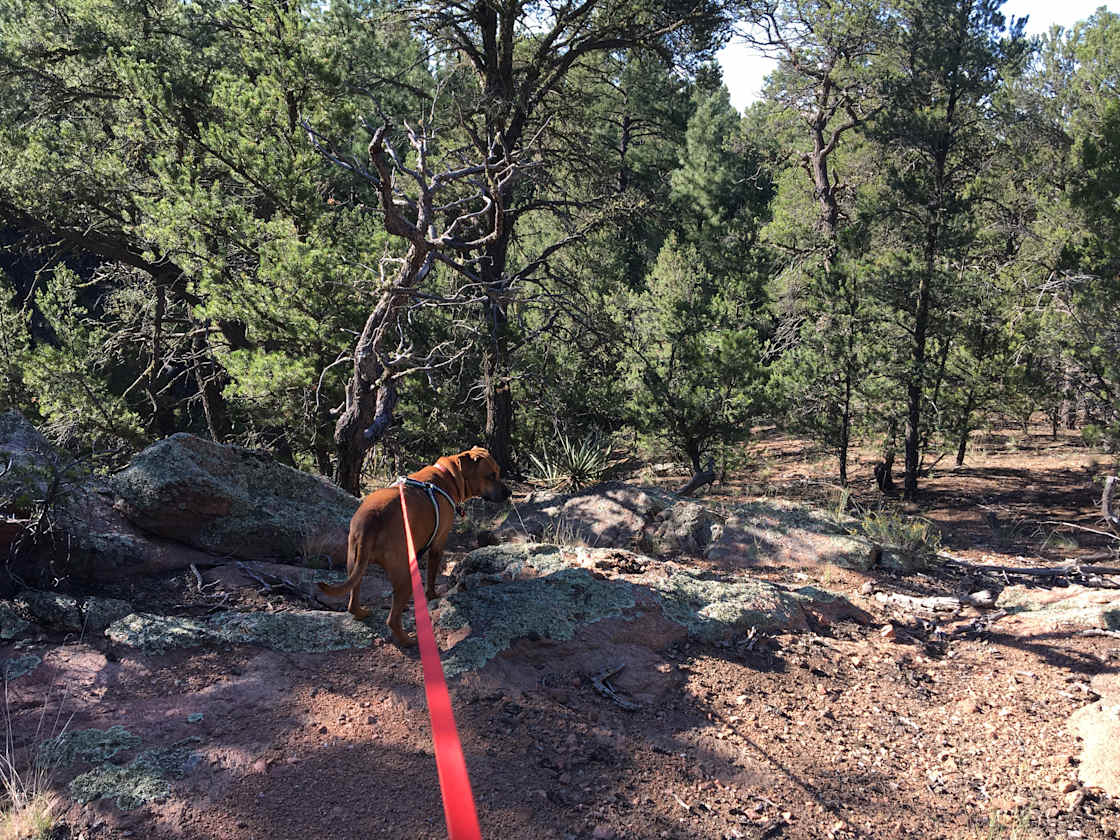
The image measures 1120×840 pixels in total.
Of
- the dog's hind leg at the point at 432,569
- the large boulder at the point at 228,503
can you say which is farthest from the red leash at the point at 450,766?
the large boulder at the point at 228,503

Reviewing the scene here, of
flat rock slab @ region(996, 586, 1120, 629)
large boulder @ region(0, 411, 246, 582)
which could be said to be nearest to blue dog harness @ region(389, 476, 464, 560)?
large boulder @ region(0, 411, 246, 582)

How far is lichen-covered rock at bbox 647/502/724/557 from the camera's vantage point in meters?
7.19

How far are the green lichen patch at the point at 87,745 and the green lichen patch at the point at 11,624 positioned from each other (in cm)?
96

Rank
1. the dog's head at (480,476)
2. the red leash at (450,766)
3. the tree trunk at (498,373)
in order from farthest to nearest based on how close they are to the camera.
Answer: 1. the tree trunk at (498,373)
2. the dog's head at (480,476)
3. the red leash at (450,766)

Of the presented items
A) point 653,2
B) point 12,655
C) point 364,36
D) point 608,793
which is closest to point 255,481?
point 12,655

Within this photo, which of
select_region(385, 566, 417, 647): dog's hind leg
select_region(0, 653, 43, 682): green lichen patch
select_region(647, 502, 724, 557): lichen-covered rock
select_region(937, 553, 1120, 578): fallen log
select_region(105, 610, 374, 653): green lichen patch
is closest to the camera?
select_region(0, 653, 43, 682): green lichen patch

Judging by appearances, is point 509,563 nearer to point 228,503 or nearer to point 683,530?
point 228,503

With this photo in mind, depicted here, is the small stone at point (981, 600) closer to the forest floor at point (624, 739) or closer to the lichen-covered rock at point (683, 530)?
the forest floor at point (624, 739)

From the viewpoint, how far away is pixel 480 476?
470 centimetres

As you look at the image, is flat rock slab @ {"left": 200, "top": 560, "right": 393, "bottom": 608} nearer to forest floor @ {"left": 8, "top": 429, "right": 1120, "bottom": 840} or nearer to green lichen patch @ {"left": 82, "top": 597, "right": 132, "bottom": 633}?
forest floor @ {"left": 8, "top": 429, "right": 1120, "bottom": 840}

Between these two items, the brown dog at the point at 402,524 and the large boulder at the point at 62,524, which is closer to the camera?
the brown dog at the point at 402,524

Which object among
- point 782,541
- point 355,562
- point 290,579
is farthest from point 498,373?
point 355,562

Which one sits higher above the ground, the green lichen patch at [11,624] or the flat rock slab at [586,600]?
the green lichen patch at [11,624]

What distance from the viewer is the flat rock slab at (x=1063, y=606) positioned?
4891mm
